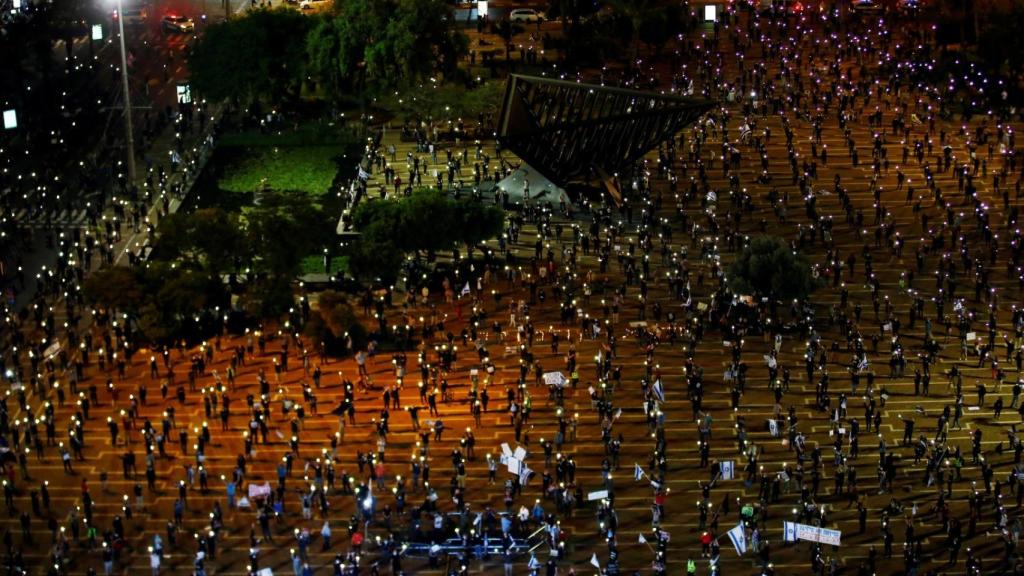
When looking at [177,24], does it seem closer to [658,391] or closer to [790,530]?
[658,391]

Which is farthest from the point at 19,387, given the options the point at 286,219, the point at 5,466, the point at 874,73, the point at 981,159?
the point at 874,73

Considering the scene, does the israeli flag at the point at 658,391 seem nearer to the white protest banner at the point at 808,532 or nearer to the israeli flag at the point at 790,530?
the israeli flag at the point at 790,530

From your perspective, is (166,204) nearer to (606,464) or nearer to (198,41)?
(198,41)

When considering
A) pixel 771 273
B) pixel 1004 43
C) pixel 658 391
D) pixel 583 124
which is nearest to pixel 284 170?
pixel 583 124

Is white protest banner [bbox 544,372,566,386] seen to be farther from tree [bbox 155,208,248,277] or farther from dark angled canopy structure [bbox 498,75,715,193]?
dark angled canopy structure [bbox 498,75,715,193]

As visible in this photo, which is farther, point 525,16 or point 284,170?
point 525,16

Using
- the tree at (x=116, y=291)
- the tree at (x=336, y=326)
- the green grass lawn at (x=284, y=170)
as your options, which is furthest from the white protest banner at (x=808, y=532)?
the green grass lawn at (x=284, y=170)
